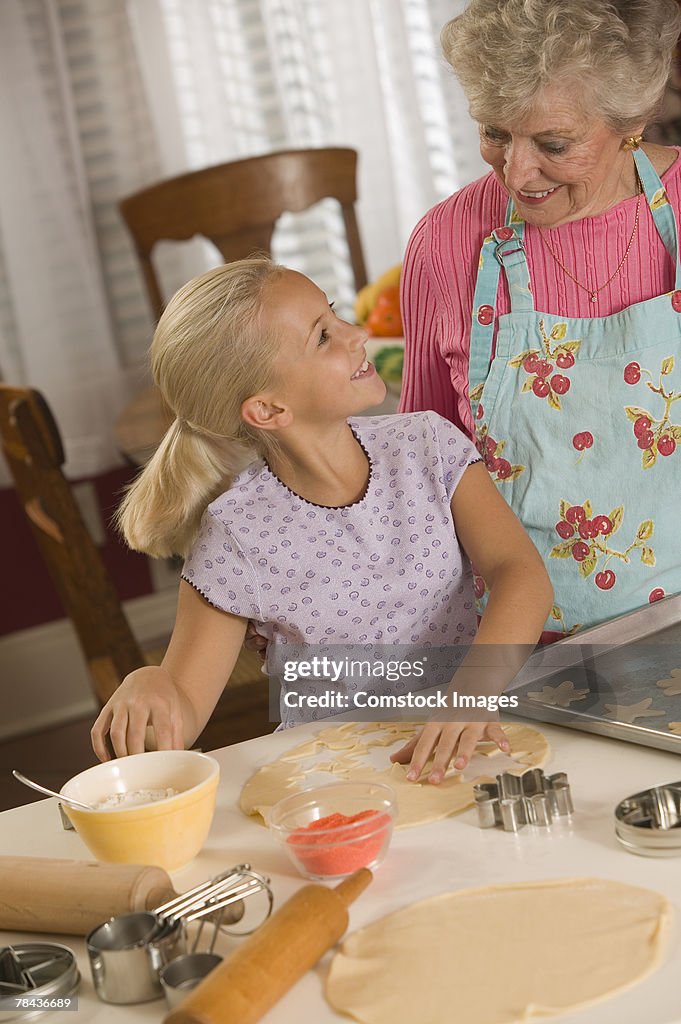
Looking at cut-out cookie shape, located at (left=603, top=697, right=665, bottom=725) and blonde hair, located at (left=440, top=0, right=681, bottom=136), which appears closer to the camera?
cut-out cookie shape, located at (left=603, top=697, right=665, bottom=725)

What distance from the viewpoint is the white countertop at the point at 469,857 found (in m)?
0.80

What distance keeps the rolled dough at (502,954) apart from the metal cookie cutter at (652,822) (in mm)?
47

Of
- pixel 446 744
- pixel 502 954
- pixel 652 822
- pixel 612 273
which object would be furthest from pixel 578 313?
pixel 502 954

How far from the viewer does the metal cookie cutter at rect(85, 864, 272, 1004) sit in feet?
2.72

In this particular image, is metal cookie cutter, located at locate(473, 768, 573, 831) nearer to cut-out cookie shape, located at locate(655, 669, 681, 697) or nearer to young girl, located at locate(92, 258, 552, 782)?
cut-out cookie shape, located at locate(655, 669, 681, 697)

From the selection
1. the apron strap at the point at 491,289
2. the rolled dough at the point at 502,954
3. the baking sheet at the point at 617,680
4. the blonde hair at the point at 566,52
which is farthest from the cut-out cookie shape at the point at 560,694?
the blonde hair at the point at 566,52

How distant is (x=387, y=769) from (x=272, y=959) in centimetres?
37

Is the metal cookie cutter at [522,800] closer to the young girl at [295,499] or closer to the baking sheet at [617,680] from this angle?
the baking sheet at [617,680]

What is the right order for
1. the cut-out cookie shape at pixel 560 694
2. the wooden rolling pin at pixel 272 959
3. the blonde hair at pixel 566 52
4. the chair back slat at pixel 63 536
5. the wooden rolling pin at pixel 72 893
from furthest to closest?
the chair back slat at pixel 63 536, the blonde hair at pixel 566 52, the cut-out cookie shape at pixel 560 694, the wooden rolling pin at pixel 72 893, the wooden rolling pin at pixel 272 959

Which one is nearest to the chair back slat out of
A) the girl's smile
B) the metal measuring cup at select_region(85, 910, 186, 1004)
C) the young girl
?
the young girl

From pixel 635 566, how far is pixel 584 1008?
0.91m

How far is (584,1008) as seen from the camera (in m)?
0.76

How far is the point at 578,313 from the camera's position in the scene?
1669mm

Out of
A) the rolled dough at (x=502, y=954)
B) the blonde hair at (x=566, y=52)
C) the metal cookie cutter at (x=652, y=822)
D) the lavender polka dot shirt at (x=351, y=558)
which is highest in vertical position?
the blonde hair at (x=566, y=52)
